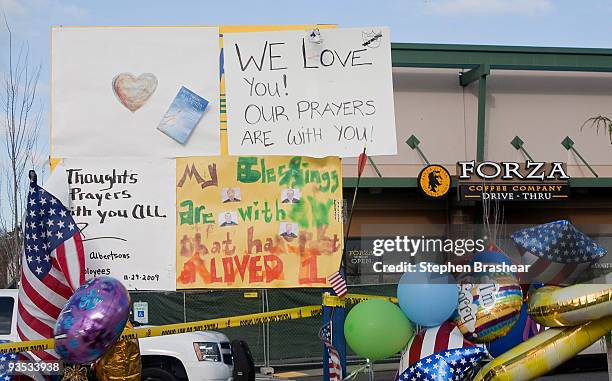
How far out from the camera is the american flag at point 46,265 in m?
4.99

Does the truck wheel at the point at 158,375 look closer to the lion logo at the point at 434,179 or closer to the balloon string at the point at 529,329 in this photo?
the balloon string at the point at 529,329

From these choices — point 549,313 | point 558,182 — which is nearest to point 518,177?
point 558,182

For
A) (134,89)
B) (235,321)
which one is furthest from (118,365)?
(134,89)

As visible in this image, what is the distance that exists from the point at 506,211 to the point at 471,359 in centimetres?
1477

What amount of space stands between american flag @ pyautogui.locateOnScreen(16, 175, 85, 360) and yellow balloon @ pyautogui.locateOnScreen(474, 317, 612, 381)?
103 inches

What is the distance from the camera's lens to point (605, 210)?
20.1m

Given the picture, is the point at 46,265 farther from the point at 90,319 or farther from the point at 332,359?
the point at 332,359

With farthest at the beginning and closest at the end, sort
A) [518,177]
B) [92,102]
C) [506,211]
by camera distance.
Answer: [506,211] < [518,177] < [92,102]

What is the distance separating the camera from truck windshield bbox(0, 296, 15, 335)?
356 inches

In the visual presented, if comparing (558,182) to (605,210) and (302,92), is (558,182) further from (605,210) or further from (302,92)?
(302,92)

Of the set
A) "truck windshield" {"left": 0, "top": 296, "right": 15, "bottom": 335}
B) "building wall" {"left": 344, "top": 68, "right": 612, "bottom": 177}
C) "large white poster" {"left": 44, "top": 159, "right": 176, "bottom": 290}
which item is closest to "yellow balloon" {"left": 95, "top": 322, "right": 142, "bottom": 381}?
"large white poster" {"left": 44, "top": 159, "right": 176, "bottom": 290}

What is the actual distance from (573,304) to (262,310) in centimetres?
1012

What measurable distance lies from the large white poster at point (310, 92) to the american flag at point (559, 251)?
48.8 inches

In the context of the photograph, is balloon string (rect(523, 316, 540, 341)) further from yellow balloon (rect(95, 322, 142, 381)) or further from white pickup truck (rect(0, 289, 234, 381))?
white pickup truck (rect(0, 289, 234, 381))
